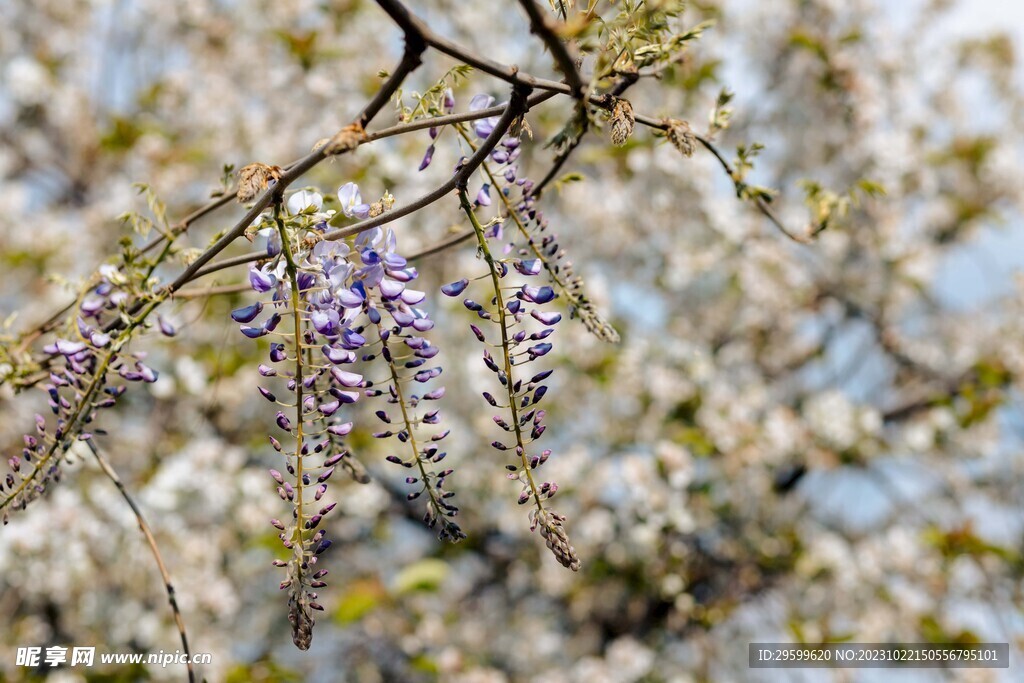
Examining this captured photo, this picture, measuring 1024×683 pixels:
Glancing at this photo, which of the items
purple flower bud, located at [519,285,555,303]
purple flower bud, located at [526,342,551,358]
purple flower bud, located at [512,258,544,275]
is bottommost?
purple flower bud, located at [526,342,551,358]

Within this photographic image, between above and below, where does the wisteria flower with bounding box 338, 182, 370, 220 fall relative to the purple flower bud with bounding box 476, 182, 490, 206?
below

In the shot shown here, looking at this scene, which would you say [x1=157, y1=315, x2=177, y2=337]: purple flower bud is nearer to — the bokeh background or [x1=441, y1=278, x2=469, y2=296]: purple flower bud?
[x1=441, y1=278, x2=469, y2=296]: purple flower bud

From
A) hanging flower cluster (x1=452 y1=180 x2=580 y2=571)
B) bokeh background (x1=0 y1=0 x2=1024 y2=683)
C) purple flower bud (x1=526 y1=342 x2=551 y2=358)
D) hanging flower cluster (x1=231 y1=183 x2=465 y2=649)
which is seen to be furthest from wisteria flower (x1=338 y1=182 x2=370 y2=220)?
bokeh background (x1=0 y1=0 x2=1024 y2=683)

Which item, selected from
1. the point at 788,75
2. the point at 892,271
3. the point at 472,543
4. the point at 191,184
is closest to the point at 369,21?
the point at 191,184

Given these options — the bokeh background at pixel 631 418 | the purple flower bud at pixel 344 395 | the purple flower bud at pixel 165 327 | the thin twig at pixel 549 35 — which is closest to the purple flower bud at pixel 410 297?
the purple flower bud at pixel 344 395

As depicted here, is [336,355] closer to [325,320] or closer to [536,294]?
[325,320]

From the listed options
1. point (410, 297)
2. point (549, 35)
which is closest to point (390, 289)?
point (410, 297)

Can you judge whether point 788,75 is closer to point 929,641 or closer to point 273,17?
point 929,641

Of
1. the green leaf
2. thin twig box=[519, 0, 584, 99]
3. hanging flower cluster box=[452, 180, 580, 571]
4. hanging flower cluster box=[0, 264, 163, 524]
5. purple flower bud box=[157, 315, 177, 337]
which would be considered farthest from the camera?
the green leaf
